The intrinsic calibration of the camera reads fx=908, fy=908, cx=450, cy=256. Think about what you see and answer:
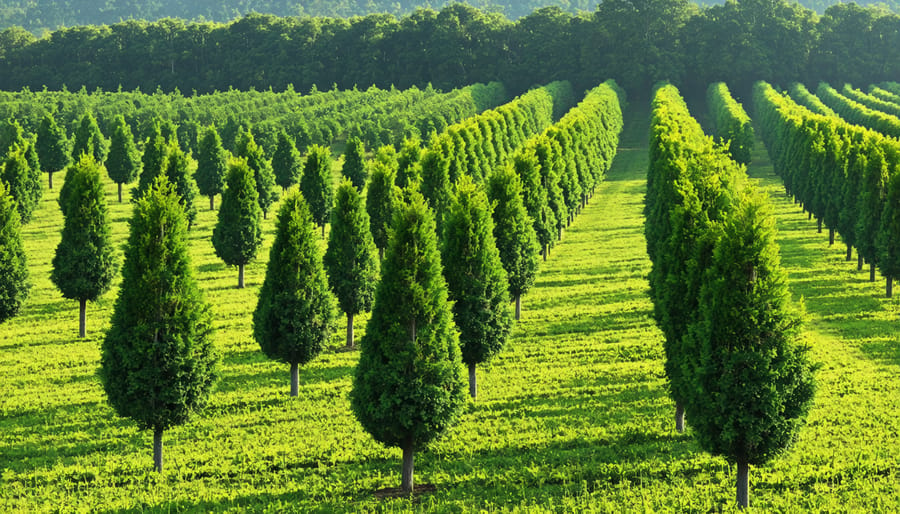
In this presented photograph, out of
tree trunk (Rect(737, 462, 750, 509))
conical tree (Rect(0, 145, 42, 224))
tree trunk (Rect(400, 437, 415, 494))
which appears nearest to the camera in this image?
tree trunk (Rect(737, 462, 750, 509))

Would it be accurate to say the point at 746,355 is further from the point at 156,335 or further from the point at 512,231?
the point at 512,231

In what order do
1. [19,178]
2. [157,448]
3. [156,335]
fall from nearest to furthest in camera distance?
1. [156,335]
2. [157,448]
3. [19,178]

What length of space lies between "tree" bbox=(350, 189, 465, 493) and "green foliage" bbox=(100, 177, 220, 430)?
5900mm

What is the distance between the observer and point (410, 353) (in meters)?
26.8

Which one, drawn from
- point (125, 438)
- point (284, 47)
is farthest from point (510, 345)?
point (284, 47)

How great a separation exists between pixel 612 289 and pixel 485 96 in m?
103

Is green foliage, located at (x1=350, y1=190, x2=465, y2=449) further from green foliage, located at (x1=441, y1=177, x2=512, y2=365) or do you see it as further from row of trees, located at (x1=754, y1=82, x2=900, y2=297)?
row of trees, located at (x1=754, y1=82, x2=900, y2=297)

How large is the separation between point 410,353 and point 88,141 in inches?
3066

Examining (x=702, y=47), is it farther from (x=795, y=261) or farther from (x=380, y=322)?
(x=380, y=322)

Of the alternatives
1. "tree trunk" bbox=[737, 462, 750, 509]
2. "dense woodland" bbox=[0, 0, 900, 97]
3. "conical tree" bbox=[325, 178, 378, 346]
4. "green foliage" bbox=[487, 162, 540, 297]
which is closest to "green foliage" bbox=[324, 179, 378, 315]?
"conical tree" bbox=[325, 178, 378, 346]

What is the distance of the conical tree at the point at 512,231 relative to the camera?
4434 cm

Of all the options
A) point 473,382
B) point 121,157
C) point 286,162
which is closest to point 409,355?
point 473,382

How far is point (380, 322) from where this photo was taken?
27.4 meters

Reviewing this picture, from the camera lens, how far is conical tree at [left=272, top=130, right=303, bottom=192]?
286 ft
